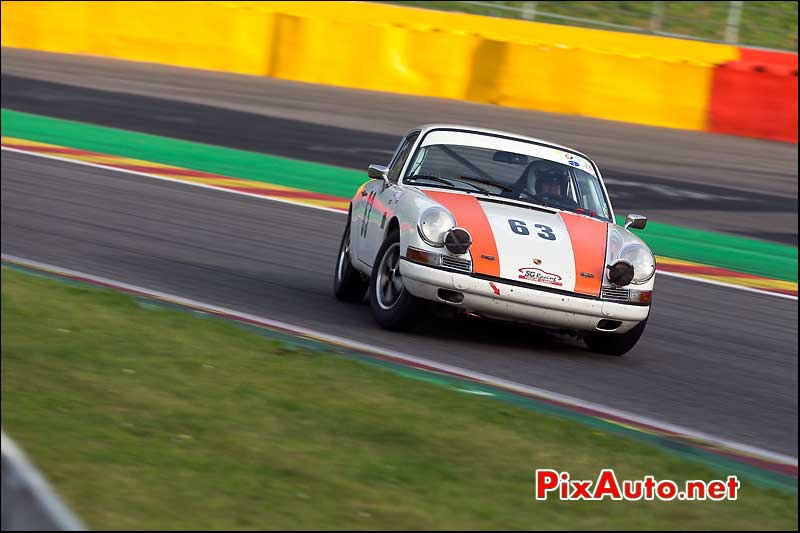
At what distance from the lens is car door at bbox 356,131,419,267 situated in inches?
319

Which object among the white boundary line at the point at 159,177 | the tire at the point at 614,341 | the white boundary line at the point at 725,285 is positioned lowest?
the white boundary line at the point at 159,177

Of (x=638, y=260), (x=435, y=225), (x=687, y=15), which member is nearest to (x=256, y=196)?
(x=435, y=225)

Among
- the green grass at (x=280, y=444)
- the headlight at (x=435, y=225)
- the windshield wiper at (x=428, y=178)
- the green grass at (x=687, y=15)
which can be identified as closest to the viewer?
the green grass at (x=280, y=444)

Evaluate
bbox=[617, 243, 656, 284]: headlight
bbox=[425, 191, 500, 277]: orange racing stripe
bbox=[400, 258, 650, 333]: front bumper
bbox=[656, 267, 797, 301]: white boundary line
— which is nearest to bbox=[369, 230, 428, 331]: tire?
bbox=[400, 258, 650, 333]: front bumper

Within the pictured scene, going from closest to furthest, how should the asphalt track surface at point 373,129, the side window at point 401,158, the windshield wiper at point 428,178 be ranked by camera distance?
the windshield wiper at point 428,178, the side window at point 401,158, the asphalt track surface at point 373,129

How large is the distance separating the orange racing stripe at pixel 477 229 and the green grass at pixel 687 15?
524 inches

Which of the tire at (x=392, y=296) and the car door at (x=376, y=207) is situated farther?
the car door at (x=376, y=207)

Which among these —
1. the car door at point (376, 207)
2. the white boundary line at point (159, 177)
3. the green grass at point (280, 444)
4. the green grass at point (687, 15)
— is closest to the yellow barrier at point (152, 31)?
the green grass at point (687, 15)

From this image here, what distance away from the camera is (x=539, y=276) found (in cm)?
725

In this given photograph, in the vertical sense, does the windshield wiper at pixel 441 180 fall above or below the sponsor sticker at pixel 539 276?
above

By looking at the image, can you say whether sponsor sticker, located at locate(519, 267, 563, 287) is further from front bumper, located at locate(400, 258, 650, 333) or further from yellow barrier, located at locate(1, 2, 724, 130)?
yellow barrier, located at locate(1, 2, 724, 130)

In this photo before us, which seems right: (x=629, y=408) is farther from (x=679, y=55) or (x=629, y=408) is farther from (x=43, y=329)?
(x=679, y=55)

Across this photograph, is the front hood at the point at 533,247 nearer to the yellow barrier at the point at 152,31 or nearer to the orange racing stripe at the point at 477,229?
the orange racing stripe at the point at 477,229
